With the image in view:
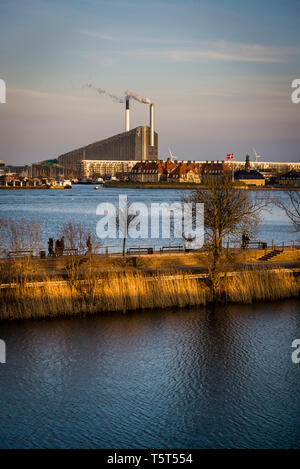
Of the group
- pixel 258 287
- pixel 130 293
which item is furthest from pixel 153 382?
pixel 258 287

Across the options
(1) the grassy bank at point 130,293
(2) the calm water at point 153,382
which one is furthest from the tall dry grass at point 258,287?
(2) the calm water at point 153,382

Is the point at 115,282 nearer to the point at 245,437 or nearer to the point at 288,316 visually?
the point at 288,316

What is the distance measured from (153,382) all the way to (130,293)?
5.47 metres

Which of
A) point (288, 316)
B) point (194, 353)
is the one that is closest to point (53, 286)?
point (194, 353)

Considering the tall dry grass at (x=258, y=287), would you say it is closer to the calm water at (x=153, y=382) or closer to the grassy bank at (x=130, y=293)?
the grassy bank at (x=130, y=293)

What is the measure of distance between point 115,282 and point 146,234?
935 inches

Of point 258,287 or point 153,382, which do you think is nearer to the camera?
point 153,382

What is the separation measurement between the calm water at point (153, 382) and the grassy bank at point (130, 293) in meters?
0.45

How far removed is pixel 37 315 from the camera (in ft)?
56.5

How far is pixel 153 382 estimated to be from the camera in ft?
43.6

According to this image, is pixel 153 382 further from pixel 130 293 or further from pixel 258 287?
pixel 258 287

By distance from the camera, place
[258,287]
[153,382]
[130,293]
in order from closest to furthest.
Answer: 1. [153,382]
2. [130,293]
3. [258,287]

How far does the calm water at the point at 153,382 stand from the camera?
10891 millimetres
